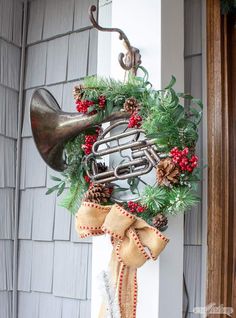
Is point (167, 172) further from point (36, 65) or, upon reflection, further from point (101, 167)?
point (36, 65)

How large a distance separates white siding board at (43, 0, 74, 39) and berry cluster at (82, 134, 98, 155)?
2.37 feet

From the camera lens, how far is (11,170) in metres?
1.91

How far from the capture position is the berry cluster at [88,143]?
4.12 ft

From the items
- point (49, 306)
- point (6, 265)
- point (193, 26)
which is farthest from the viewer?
point (6, 265)

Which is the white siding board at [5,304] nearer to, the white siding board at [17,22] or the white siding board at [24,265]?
the white siding board at [24,265]

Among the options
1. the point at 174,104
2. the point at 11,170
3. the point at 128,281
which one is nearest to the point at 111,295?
the point at 128,281

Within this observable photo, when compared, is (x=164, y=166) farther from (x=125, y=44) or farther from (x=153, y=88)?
(x=125, y=44)

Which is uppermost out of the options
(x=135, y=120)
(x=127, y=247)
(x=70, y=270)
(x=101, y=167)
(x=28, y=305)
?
(x=135, y=120)

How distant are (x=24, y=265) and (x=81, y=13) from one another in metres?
1.03

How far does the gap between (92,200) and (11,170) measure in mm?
821

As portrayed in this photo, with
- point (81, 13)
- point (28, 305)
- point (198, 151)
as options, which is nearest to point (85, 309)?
point (28, 305)

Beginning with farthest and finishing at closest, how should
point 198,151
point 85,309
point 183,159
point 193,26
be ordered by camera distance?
point 85,309 → point 193,26 → point 198,151 → point 183,159

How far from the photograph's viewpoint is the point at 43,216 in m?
1.81

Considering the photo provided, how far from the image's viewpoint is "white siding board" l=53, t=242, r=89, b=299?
5.45 feet
